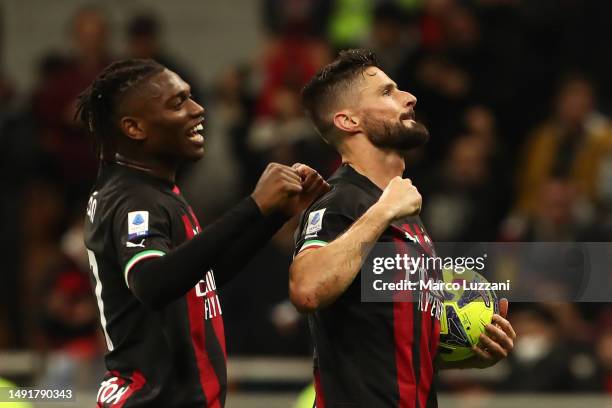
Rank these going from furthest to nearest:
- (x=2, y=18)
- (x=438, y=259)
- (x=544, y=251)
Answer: (x=2, y=18) < (x=544, y=251) < (x=438, y=259)

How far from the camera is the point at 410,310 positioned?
5.08 metres

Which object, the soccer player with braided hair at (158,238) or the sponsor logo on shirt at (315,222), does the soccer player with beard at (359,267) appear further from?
the soccer player with braided hair at (158,238)

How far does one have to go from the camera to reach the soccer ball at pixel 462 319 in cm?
519

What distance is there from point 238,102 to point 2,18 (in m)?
2.73

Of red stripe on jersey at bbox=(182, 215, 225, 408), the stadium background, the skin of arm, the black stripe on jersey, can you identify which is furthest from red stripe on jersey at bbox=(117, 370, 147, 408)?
the stadium background

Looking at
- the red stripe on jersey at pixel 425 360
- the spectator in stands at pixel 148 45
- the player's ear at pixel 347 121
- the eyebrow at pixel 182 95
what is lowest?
the red stripe on jersey at pixel 425 360

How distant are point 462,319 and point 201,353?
1023 millimetres

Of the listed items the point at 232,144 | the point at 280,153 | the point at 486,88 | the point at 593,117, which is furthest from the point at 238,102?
the point at 593,117

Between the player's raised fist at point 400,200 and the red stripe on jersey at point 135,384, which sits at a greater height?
the player's raised fist at point 400,200

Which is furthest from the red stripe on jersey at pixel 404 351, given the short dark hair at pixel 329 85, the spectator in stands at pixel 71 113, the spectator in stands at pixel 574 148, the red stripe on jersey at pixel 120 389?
the spectator in stands at pixel 71 113

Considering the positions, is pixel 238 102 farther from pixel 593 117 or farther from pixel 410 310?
pixel 410 310

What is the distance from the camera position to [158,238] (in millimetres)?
4848

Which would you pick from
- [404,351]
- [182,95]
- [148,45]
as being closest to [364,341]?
[404,351]

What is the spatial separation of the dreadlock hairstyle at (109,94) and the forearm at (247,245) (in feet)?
2.12
